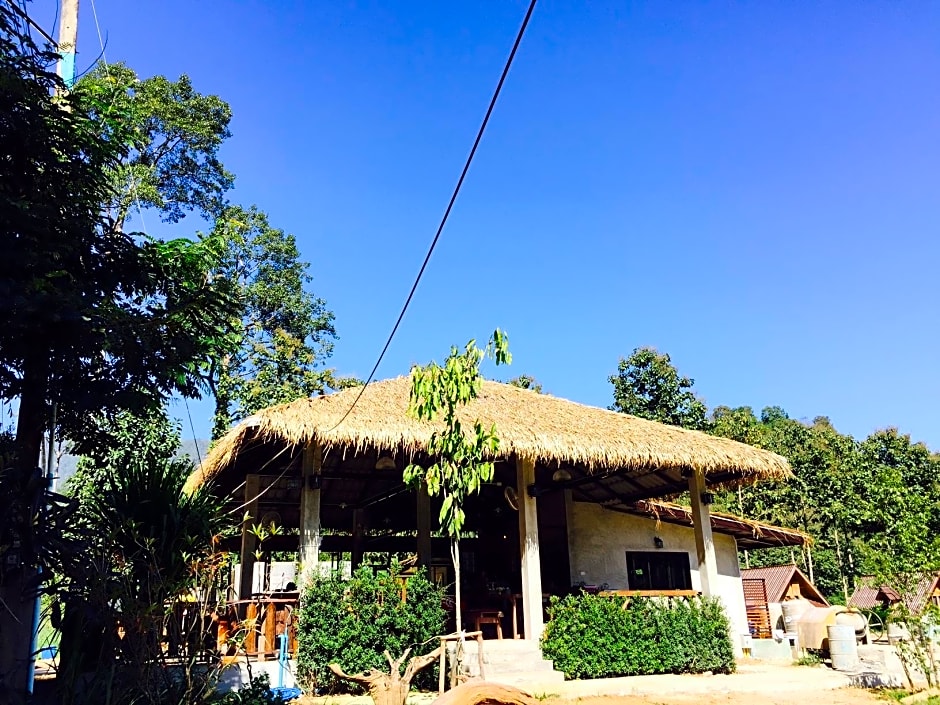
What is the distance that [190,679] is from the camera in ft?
17.5

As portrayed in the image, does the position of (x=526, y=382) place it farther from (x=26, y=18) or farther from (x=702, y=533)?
(x=26, y=18)

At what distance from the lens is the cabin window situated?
1427cm

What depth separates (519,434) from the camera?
387 inches

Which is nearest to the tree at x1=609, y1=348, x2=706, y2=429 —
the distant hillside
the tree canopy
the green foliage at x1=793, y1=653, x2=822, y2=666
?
the tree canopy

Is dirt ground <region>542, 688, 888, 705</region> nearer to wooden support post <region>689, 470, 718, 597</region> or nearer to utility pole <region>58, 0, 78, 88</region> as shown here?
wooden support post <region>689, 470, 718, 597</region>

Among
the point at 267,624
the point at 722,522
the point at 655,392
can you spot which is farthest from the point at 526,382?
the point at 267,624

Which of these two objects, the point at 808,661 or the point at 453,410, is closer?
the point at 453,410

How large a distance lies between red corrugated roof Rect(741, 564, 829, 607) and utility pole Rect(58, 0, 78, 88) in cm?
2041

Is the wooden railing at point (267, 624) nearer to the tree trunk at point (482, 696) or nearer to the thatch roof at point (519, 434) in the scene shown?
the thatch roof at point (519, 434)

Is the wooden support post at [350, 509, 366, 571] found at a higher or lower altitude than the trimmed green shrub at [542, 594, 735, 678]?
higher

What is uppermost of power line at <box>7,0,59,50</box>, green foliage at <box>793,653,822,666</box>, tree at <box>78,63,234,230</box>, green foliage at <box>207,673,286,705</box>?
tree at <box>78,63,234,230</box>

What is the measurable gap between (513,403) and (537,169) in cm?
580

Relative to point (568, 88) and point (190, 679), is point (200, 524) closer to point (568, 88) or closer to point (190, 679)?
point (190, 679)

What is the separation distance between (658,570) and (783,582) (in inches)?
302
